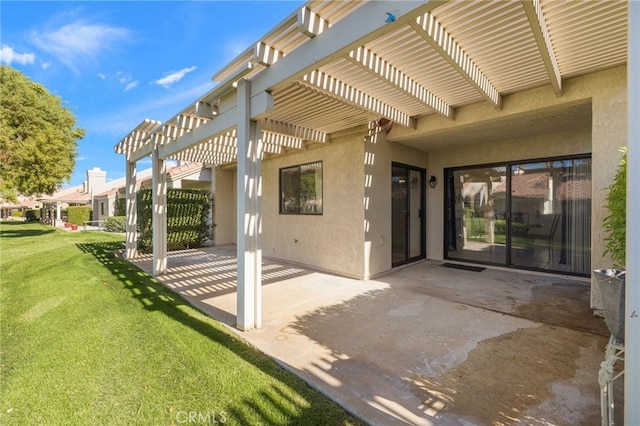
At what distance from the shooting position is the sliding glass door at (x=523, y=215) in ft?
20.8

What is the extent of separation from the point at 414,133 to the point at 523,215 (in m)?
3.48

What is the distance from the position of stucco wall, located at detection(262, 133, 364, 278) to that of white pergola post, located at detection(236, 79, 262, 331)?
3.10 m

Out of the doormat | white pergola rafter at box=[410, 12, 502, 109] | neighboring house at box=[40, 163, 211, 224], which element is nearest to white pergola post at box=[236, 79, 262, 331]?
white pergola rafter at box=[410, 12, 502, 109]

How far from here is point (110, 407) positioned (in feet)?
7.73

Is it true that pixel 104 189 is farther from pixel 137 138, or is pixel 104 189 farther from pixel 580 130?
pixel 580 130

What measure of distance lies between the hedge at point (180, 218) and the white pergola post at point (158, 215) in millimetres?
3347

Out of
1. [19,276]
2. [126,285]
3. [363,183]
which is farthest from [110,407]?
[19,276]

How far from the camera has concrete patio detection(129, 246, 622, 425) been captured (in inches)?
93.7

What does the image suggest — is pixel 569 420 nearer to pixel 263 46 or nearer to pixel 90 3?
pixel 263 46

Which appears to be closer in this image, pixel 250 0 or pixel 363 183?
pixel 250 0

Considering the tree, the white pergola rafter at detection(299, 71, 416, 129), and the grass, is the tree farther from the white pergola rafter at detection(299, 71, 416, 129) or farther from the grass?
the white pergola rafter at detection(299, 71, 416, 129)

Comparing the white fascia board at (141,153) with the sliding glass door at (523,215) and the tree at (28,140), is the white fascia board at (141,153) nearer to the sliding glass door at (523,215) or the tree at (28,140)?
the sliding glass door at (523,215)

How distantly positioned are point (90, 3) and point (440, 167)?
32.0 ft

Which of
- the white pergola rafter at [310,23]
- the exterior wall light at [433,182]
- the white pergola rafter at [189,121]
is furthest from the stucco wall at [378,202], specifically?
the white pergola rafter at [310,23]
